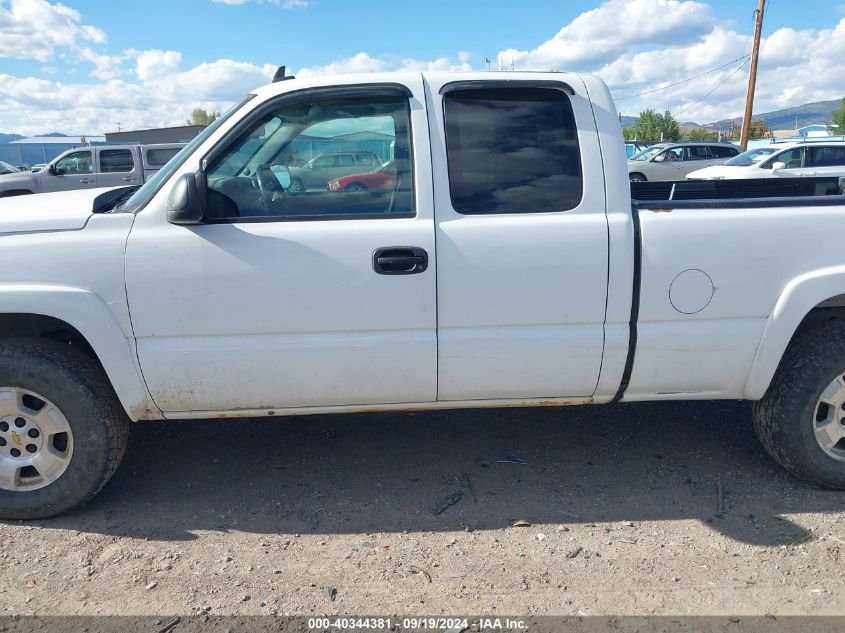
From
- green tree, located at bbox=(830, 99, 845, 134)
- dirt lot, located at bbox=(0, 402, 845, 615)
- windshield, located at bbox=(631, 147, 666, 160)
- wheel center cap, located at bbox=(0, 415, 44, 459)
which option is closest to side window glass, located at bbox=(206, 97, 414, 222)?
wheel center cap, located at bbox=(0, 415, 44, 459)

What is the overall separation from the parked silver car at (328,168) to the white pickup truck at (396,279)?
0.06 metres

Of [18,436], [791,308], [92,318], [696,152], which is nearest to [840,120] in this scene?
[696,152]

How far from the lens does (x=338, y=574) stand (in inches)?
113

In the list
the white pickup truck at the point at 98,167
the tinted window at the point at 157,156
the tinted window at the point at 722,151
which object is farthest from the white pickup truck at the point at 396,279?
the tinted window at the point at 722,151

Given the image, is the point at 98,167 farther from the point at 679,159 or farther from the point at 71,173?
the point at 679,159

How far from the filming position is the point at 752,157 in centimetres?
1797

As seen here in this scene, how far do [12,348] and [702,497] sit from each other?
3418mm

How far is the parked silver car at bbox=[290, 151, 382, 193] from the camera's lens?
3.09m

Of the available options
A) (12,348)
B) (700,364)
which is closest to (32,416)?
(12,348)

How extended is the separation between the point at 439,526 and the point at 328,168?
1.76m

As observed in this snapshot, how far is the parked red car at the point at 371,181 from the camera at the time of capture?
3084mm

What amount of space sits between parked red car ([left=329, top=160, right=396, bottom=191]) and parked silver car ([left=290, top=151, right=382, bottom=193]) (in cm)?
2

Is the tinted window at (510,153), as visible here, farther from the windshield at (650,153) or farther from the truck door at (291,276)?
the windshield at (650,153)

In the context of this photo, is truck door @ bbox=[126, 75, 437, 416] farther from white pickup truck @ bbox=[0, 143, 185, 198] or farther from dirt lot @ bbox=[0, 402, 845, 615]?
white pickup truck @ bbox=[0, 143, 185, 198]
